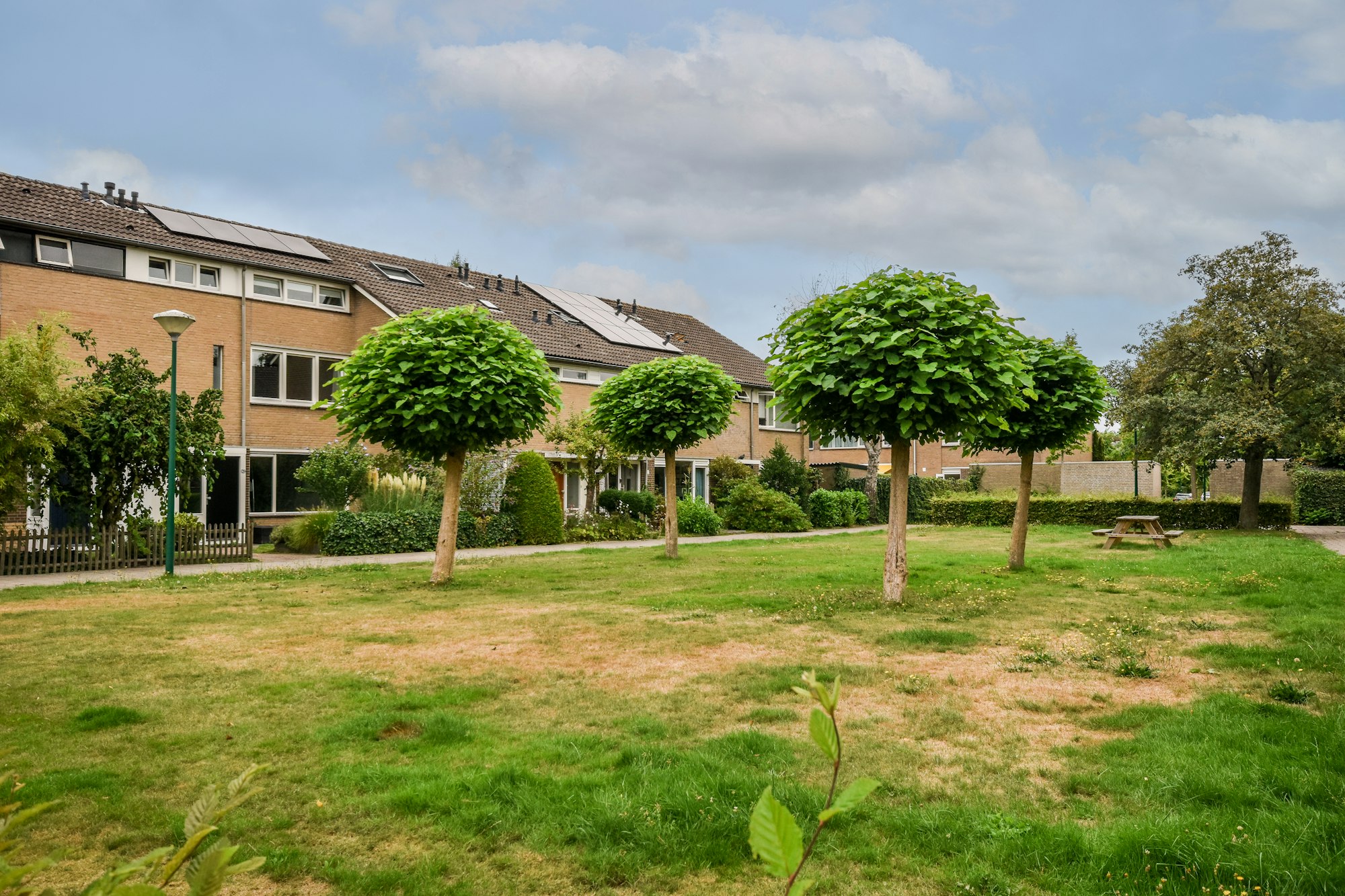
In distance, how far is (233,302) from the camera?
2217 cm

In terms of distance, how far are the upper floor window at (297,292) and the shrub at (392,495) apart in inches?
233

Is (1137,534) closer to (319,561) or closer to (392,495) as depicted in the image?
(392,495)

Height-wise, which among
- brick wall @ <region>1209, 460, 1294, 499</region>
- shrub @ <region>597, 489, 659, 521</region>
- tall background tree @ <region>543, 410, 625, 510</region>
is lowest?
shrub @ <region>597, 489, 659, 521</region>

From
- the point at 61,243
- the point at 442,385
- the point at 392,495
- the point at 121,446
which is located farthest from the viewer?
the point at 392,495

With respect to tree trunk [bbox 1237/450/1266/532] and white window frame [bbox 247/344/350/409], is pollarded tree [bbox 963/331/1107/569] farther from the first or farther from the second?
white window frame [bbox 247/344/350/409]

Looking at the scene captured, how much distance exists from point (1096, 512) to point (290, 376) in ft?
84.3

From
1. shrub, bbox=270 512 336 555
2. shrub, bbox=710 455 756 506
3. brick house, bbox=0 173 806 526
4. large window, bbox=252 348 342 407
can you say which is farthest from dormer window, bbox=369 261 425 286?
shrub, bbox=710 455 756 506

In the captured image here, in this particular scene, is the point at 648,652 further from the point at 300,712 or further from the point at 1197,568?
the point at 1197,568

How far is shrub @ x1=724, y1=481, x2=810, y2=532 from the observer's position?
29.0m

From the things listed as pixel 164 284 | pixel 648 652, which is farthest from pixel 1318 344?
pixel 164 284

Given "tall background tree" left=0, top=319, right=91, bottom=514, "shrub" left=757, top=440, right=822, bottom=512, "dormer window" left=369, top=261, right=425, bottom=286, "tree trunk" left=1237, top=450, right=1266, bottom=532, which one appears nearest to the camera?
"tall background tree" left=0, top=319, right=91, bottom=514

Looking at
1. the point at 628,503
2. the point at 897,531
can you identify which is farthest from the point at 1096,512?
the point at 897,531

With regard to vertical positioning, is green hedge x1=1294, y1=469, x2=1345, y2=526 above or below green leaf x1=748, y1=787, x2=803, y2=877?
below

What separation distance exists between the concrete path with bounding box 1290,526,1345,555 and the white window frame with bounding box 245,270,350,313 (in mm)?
24786
